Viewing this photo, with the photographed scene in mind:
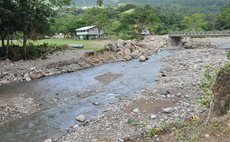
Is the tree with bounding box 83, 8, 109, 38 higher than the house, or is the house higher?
the tree with bounding box 83, 8, 109, 38

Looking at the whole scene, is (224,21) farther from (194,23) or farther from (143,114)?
(143,114)

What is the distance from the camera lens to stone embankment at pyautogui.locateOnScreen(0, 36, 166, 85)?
98.5 ft

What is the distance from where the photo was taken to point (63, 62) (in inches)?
1409

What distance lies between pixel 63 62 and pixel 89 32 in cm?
4807

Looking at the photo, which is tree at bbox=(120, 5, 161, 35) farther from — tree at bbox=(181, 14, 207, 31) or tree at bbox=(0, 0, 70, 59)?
tree at bbox=(0, 0, 70, 59)

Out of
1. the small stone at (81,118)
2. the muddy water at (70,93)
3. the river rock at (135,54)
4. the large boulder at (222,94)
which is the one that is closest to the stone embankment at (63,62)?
the river rock at (135,54)

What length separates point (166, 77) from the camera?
27.8 meters

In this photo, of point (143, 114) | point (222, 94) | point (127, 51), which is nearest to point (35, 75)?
point (143, 114)

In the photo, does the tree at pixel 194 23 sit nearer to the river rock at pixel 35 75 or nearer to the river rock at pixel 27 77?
the river rock at pixel 35 75

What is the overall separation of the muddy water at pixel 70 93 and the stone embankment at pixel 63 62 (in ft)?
5.57

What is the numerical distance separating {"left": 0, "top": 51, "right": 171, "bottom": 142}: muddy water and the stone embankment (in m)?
1.70

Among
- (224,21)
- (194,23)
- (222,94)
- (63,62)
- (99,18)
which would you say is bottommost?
(63,62)

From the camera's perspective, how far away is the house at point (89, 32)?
81.8 m

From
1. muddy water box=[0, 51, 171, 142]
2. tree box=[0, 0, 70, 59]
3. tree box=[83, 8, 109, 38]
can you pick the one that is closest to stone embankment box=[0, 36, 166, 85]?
muddy water box=[0, 51, 171, 142]
